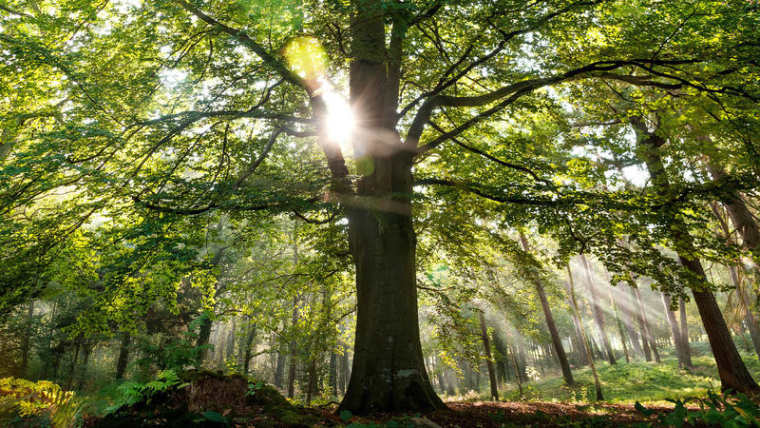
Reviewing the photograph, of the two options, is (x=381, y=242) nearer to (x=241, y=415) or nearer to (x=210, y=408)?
(x=241, y=415)

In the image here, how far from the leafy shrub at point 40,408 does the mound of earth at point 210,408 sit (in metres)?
0.21

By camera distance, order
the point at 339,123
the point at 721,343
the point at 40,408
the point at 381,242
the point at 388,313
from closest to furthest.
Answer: the point at 40,408 < the point at 388,313 < the point at 381,242 < the point at 339,123 < the point at 721,343

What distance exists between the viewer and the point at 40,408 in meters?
3.15

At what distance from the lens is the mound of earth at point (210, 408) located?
2.89 metres

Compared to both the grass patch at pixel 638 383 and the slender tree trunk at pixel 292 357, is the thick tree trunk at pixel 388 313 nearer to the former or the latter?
the slender tree trunk at pixel 292 357

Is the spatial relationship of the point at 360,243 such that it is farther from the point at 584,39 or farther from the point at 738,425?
the point at 584,39

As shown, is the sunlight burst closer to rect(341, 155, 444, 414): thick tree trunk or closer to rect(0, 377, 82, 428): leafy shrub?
rect(341, 155, 444, 414): thick tree trunk

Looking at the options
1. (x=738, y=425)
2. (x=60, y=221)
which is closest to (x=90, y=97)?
(x=60, y=221)

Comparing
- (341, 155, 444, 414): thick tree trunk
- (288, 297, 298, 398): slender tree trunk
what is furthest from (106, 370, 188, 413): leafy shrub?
(288, 297, 298, 398): slender tree trunk

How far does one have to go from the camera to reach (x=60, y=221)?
5637mm

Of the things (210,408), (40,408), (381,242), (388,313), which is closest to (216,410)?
(210,408)

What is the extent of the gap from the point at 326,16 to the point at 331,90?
11.3ft

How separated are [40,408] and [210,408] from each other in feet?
4.87

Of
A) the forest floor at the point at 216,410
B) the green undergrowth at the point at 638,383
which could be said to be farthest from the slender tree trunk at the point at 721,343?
the green undergrowth at the point at 638,383
